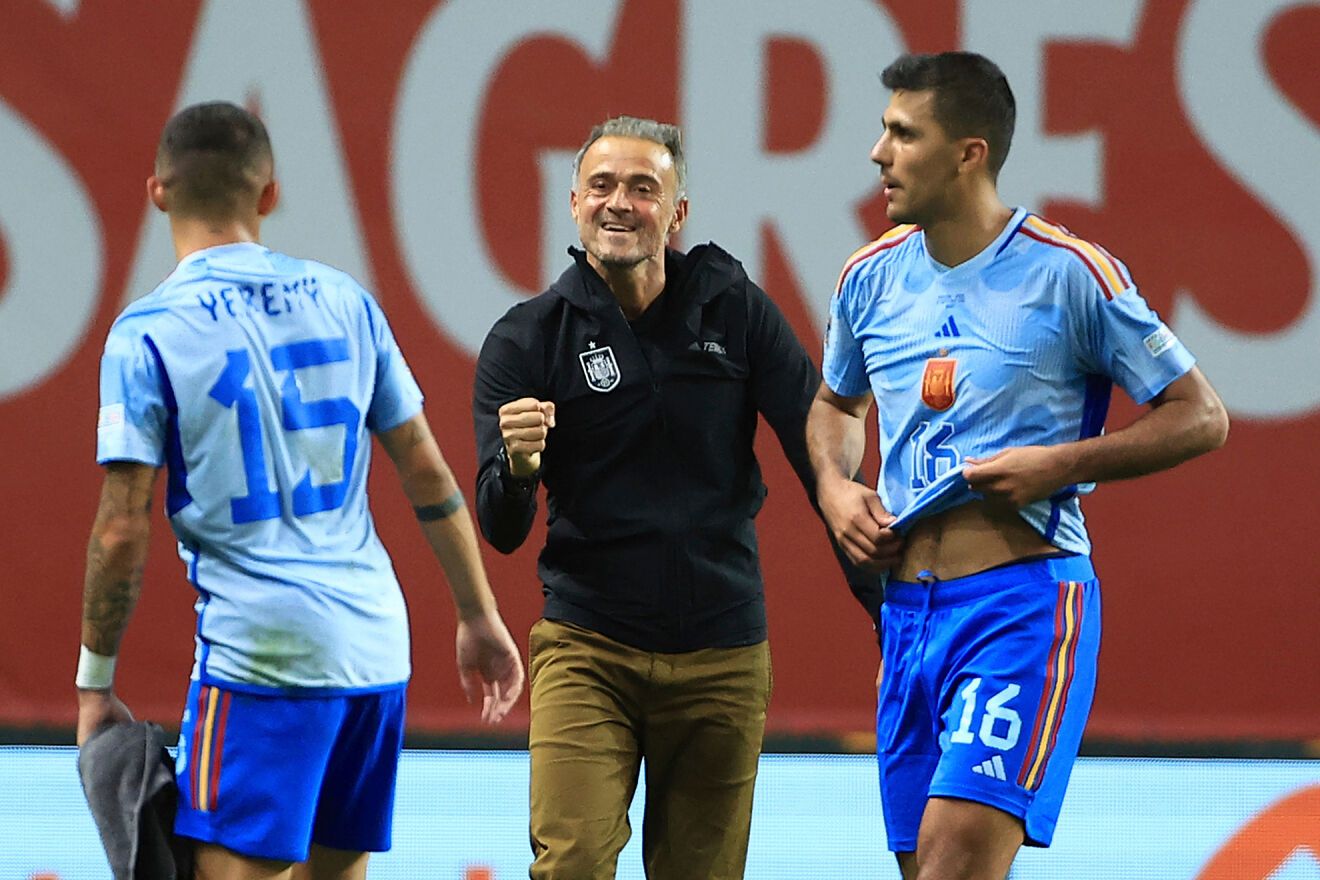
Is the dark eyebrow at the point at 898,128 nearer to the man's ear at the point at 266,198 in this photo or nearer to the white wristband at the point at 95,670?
the man's ear at the point at 266,198

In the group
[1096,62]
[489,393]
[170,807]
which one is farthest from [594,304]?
[1096,62]

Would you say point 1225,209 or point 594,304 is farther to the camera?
point 1225,209

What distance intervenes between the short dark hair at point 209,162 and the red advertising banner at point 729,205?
8.23 ft

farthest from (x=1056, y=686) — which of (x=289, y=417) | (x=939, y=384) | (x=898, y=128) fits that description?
(x=289, y=417)

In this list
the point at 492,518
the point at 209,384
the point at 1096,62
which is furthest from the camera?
the point at 1096,62

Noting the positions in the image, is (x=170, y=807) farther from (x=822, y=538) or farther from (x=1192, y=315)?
(x=1192, y=315)

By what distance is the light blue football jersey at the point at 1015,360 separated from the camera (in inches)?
119

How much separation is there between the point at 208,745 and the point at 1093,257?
1.67m

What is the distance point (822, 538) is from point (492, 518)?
7.35ft

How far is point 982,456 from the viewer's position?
10.1ft

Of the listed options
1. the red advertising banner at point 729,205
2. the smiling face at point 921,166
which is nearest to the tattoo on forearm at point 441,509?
the smiling face at point 921,166

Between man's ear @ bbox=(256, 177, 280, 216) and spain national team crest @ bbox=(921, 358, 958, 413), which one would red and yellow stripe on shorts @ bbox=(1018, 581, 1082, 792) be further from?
man's ear @ bbox=(256, 177, 280, 216)

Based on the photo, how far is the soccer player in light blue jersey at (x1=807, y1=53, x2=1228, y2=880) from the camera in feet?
9.74

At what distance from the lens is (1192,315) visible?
215 inches
